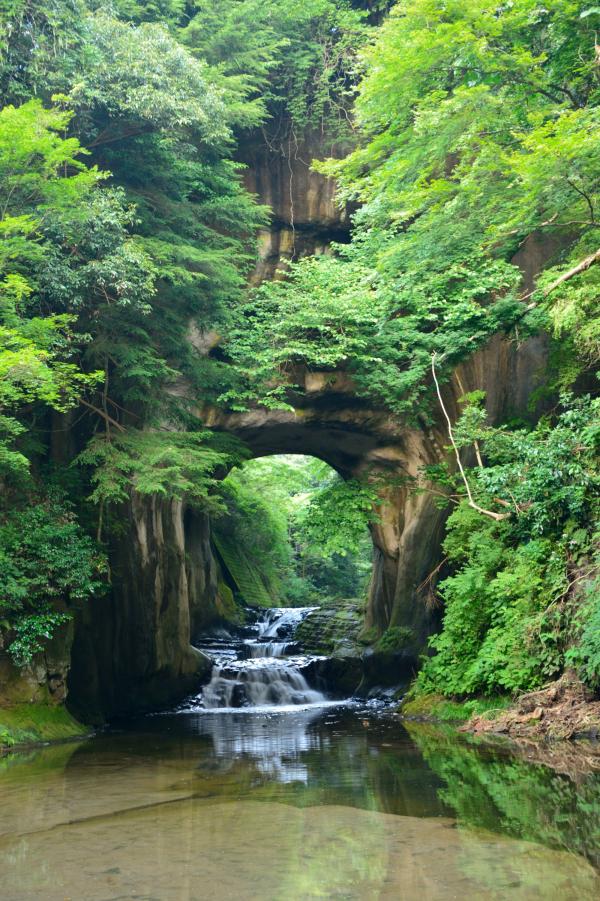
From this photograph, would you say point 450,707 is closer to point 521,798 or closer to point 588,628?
point 588,628

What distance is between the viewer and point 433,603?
1383 centimetres

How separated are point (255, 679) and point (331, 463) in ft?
18.5

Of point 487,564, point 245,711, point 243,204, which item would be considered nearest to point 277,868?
point 487,564

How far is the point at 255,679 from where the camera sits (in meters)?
16.3

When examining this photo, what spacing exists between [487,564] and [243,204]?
874cm

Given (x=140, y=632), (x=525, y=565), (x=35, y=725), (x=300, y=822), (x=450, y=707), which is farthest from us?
(x=140, y=632)

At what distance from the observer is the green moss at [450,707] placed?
32.3 feet

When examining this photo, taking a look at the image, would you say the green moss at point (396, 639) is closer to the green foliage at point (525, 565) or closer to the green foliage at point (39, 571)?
the green foliage at point (525, 565)

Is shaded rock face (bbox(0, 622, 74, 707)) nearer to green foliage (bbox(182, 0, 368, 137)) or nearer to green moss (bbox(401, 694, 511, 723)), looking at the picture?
green moss (bbox(401, 694, 511, 723))

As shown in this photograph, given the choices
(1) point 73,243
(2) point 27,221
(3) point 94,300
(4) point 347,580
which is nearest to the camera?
(2) point 27,221

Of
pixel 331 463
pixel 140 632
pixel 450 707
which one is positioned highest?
pixel 331 463

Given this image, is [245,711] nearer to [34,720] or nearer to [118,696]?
[118,696]

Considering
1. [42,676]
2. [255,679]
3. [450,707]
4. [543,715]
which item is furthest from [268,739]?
[255,679]

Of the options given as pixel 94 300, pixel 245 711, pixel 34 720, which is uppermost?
pixel 94 300
